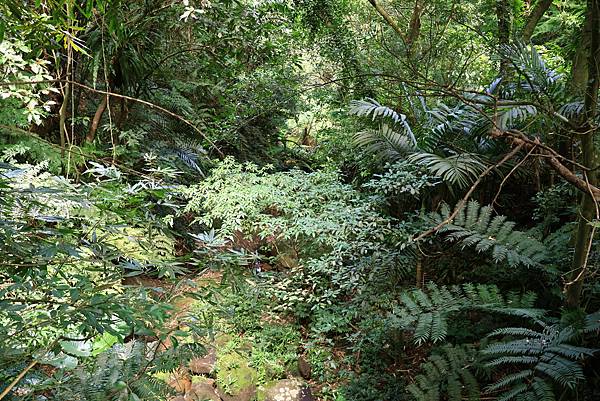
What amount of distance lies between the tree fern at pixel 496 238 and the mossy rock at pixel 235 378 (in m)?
1.78

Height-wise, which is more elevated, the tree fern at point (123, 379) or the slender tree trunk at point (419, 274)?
the tree fern at point (123, 379)

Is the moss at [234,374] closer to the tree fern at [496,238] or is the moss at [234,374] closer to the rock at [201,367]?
the rock at [201,367]

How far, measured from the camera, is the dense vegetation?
1448 mm

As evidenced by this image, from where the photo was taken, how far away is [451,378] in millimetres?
2365

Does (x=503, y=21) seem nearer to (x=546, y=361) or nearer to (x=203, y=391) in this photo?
(x=546, y=361)

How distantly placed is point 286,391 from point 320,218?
129 cm

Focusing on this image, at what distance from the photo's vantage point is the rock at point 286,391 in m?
3.07

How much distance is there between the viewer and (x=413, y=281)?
3572 mm

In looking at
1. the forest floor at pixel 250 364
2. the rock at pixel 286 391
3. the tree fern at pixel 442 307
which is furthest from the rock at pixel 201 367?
the tree fern at pixel 442 307

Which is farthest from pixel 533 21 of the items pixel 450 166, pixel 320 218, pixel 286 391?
pixel 286 391

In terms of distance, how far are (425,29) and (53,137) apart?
4.10 metres

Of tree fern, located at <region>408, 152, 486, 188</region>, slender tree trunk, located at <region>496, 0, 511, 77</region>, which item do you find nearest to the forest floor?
tree fern, located at <region>408, 152, 486, 188</region>

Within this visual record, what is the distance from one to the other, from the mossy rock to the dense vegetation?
0.01 m

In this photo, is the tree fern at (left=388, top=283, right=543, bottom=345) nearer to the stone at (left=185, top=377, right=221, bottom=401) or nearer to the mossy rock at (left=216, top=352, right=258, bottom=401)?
the mossy rock at (left=216, top=352, right=258, bottom=401)
